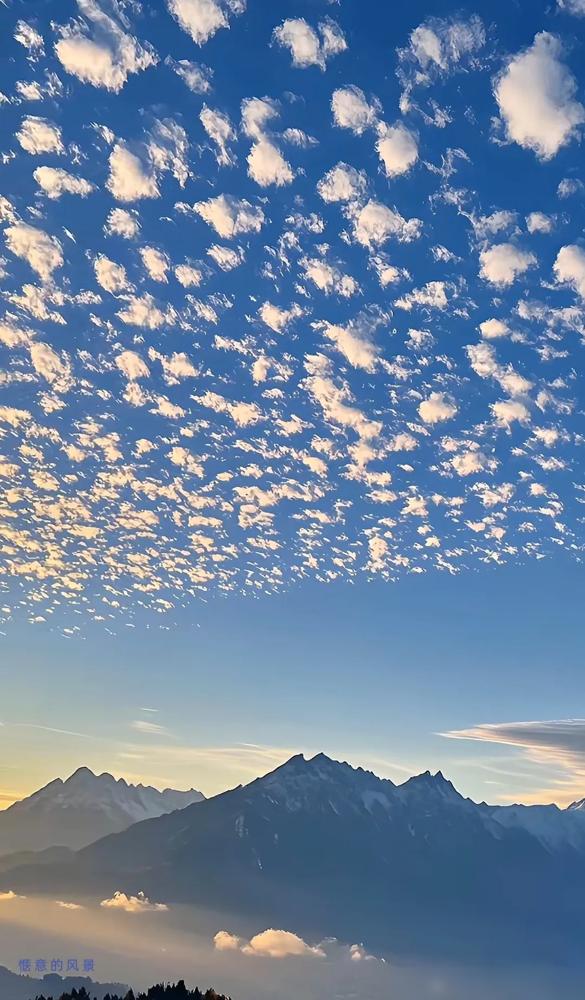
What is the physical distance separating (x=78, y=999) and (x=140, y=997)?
780 inches

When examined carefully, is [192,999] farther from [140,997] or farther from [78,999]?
[78,999]

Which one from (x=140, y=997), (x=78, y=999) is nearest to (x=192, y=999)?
(x=140, y=997)

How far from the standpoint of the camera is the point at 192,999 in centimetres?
19400

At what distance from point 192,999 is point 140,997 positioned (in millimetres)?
16605

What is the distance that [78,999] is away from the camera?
187m

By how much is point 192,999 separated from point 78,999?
31.8m

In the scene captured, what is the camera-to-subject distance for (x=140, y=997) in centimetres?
19812
